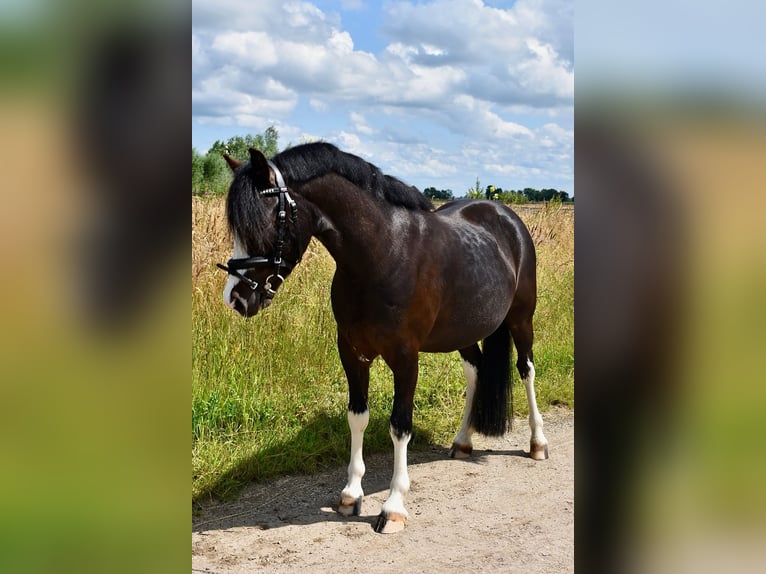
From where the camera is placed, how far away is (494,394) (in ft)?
16.3

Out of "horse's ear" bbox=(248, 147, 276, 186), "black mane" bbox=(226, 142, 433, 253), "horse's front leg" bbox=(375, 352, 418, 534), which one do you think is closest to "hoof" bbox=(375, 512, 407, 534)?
"horse's front leg" bbox=(375, 352, 418, 534)

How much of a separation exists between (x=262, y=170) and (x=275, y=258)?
18.5 inches

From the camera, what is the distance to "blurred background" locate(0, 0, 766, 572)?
22.7 inches

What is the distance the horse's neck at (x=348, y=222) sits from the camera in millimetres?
3598

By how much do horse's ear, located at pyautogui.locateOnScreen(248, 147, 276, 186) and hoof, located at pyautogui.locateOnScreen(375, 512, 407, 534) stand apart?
2.10 meters

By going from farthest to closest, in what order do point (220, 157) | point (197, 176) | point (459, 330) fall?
point (220, 157)
point (197, 176)
point (459, 330)

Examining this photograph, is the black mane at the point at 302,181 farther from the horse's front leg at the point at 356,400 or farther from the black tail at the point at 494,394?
the black tail at the point at 494,394

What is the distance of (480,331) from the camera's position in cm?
441

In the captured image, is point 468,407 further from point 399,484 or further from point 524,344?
point 399,484
